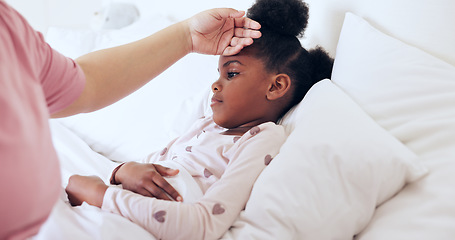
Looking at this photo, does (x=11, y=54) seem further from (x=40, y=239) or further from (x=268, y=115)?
(x=268, y=115)

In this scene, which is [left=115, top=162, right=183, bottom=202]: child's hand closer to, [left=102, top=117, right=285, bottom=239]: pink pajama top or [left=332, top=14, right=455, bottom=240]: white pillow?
[left=102, top=117, right=285, bottom=239]: pink pajama top

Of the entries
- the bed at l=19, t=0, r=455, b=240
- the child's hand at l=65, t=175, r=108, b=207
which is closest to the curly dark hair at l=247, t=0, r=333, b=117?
the bed at l=19, t=0, r=455, b=240

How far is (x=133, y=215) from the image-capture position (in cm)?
87

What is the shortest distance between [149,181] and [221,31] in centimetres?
44

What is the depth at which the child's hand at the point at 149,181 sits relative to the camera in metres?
0.96

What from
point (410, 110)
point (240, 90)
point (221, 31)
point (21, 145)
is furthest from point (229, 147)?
point (21, 145)

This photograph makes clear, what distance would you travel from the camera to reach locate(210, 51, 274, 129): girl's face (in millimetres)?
1129

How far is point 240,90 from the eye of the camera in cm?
113

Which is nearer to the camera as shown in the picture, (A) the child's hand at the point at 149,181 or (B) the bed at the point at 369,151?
(B) the bed at the point at 369,151

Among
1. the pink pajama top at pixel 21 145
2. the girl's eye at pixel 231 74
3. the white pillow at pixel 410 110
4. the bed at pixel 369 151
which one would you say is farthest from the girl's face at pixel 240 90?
the pink pajama top at pixel 21 145

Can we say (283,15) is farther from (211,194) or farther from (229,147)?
(211,194)

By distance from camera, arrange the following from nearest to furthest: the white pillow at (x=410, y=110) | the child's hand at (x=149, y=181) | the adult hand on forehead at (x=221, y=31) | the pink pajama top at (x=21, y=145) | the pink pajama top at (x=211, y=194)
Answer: the pink pajama top at (x=21, y=145) → the white pillow at (x=410, y=110) → the pink pajama top at (x=211, y=194) → the child's hand at (x=149, y=181) → the adult hand on forehead at (x=221, y=31)

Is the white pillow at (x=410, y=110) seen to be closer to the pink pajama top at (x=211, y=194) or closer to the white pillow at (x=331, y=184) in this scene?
the white pillow at (x=331, y=184)

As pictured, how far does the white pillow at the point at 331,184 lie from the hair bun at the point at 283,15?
427mm
